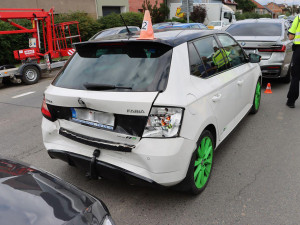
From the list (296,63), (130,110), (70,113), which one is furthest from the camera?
(296,63)

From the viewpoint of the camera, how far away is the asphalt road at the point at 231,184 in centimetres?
271

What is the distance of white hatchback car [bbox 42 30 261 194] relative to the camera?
247 cm

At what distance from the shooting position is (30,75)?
10039 mm

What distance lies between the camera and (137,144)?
2512 mm

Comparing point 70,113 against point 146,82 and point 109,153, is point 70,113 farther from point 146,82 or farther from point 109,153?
point 146,82

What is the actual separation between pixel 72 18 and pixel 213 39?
54.2 ft

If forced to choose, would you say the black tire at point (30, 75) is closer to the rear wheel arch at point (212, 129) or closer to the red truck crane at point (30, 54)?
the red truck crane at point (30, 54)

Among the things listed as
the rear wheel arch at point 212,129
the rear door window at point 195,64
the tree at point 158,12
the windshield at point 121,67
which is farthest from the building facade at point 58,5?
the rear wheel arch at point 212,129

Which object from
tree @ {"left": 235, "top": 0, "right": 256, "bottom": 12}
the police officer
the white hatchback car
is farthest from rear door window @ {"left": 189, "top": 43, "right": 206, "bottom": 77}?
tree @ {"left": 235, "top": 0, "right": 256, "bottom": 12}

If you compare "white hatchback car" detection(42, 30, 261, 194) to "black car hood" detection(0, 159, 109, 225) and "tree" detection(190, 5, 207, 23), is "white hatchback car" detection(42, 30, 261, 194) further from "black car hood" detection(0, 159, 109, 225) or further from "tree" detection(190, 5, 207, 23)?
"tree" detection(190, 5, 207, 23)

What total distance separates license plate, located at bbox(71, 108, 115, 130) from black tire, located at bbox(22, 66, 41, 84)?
7848 mm

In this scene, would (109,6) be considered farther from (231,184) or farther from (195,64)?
(231,184)

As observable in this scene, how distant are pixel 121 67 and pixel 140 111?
1.88 feet

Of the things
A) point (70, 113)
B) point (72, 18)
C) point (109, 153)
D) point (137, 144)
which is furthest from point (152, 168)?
point (72, 18)
